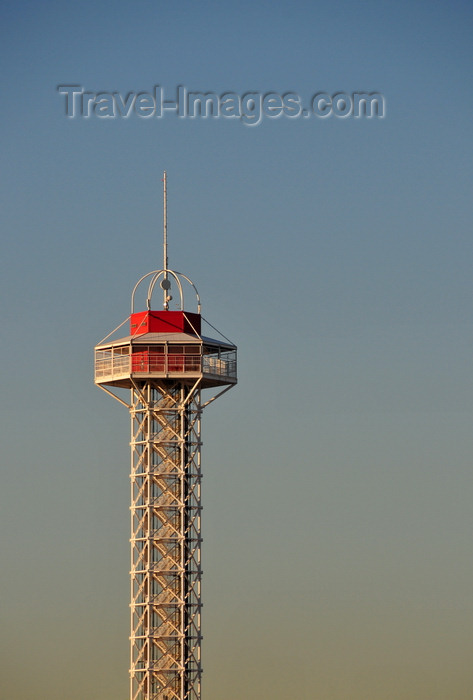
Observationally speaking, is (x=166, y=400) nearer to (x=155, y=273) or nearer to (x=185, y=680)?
(x=155, y=273)

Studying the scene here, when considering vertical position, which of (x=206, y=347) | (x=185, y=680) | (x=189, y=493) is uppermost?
(x=206, y=347)

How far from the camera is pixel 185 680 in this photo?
514 ft

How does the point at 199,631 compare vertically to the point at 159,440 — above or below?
below

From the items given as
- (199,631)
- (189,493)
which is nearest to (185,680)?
(199,631)

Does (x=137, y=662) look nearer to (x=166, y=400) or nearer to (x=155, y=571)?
(x=155, y=571)

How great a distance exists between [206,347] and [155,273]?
7.27 metres

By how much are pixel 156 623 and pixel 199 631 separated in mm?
3205

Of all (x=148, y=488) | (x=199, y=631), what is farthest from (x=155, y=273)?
(x=199, y=631)

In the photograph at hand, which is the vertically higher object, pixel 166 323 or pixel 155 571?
pixel 166 323

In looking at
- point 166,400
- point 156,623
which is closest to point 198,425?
point 166,400

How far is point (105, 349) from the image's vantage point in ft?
529

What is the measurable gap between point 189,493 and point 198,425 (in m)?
5.13

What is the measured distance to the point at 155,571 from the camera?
15762 centimetres

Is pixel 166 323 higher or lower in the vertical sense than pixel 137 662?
higher
